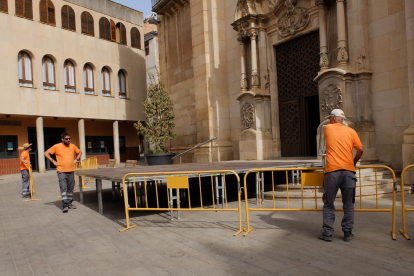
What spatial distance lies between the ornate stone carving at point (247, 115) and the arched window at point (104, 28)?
55.3 feet

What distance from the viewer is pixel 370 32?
10375 mm

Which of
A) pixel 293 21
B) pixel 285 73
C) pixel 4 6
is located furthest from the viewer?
pixel 4 6

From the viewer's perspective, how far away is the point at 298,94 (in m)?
13.4

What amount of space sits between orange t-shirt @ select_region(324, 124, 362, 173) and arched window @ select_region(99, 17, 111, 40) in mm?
24873

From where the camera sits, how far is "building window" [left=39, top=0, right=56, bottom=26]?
23.1 m

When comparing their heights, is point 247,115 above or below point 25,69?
below

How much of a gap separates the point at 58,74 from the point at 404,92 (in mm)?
21228

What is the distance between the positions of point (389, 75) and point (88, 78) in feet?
70.5

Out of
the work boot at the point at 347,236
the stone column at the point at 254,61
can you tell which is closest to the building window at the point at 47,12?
the stone column at the point at 254,61

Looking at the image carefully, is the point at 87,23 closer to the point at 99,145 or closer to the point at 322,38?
the point at 99,145

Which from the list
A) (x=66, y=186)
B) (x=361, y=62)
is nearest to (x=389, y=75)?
(x=361, y=62)

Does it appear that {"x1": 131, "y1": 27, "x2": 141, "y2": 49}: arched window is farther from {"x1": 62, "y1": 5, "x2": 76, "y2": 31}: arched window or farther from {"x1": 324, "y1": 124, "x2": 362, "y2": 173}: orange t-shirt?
{"x1": 324, "y1": 124, "x2": 362, "y2": 173}: orange t-shirt

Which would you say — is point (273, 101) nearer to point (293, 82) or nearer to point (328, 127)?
point (293, 82)

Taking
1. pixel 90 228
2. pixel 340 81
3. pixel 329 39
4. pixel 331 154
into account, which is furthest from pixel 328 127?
pixel 329 39
